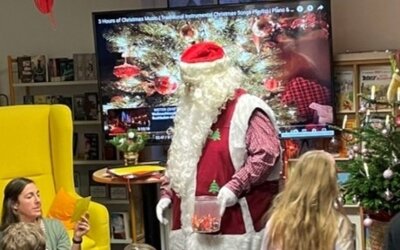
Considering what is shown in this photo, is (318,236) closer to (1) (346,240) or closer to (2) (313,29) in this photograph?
(1) (346,240)

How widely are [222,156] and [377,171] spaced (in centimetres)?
69

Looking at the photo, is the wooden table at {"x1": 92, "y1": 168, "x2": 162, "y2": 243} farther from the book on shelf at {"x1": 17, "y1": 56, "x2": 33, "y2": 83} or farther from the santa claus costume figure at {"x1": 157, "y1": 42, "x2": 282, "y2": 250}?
the book on shelf at {"x1": 17, "y1": 56, "x2": 33, "y2": 83}

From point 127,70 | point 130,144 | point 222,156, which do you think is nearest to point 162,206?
point 222,156

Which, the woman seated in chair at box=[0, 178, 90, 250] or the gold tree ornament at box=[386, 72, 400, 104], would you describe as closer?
the gold tree ornament at box=[386, 72, 400, 104]

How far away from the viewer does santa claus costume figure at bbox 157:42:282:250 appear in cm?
318

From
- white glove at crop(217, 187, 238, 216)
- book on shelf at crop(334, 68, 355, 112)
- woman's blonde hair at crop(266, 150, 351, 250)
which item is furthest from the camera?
book on shelf at crop(334, 68, 355, 112)

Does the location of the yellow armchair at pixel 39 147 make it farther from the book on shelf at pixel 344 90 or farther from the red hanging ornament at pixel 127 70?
the book on shelf at pixel 344 90

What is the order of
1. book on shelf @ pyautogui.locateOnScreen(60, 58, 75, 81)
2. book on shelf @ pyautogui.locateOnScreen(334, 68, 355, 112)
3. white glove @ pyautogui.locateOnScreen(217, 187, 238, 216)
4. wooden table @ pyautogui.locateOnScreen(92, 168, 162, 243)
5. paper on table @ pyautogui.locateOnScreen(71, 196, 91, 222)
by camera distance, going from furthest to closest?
book on shelf @ pyautogui.locateOnScreen(60, 58, 75, 81) < book on shelf @ pyautogui.locateOnScreen(334, 68, 355, 112) < wooden table @ pyautogui.locateOnScreen(92, 168, 162, 243) < paper on table @ pyautogui.locateOnScreen(71, 196, 91, 222) < white glove @ pyautogui.locateOnScreen(217, 187, 238, 216)

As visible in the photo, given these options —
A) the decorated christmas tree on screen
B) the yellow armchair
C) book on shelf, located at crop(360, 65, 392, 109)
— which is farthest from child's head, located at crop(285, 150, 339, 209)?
the yellow armchair

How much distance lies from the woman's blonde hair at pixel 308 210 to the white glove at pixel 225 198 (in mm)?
462

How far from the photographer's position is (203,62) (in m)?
3.35

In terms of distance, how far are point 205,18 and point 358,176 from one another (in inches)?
80.5

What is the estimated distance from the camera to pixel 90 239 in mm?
4211

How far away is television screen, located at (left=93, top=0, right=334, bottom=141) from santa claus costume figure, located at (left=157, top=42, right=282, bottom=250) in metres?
1.20
